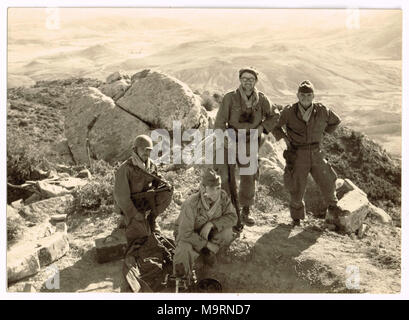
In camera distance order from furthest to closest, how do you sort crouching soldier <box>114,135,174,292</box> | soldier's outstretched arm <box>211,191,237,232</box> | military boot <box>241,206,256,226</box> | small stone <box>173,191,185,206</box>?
small stone <box>173,191,185,206</box> < military boot <box>241,206,256,226</box> < crouching soldier <box>114,135,174,292</box> < soldier's outstretched arm <box>211,191,237,232</box>

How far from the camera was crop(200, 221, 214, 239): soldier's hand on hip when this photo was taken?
214 inches

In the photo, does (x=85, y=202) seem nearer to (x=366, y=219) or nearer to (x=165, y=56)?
(x=366, y=219)

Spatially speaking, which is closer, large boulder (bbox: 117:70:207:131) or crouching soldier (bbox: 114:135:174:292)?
crouching soldier (bbox: 114:135:174:292)

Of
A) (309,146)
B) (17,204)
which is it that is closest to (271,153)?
(309,146)

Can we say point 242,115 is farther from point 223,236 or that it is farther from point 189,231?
point 189,231

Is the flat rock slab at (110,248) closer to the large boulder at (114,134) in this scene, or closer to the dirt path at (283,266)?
the dirt path at (283,266)

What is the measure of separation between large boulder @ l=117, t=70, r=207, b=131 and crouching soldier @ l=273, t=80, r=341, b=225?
10.9 feet

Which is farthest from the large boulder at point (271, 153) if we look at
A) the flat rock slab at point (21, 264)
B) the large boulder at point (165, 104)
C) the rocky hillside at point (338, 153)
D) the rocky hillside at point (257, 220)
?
the flat rock slab at point (21, 264)

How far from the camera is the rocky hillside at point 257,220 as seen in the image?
235 inches

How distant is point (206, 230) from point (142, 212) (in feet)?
2.98

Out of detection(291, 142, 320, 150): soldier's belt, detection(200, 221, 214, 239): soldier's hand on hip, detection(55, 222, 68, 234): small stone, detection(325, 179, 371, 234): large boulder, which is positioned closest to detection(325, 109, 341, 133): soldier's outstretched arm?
detection(291, 142, 320, 150): soldier's belt

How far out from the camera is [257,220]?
23.7ft

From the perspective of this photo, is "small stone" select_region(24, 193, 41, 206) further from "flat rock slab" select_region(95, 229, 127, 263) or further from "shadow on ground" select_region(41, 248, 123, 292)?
"flat rock slab" select_region(95, 229, 127, 263)

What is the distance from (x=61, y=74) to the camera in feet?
59.7
